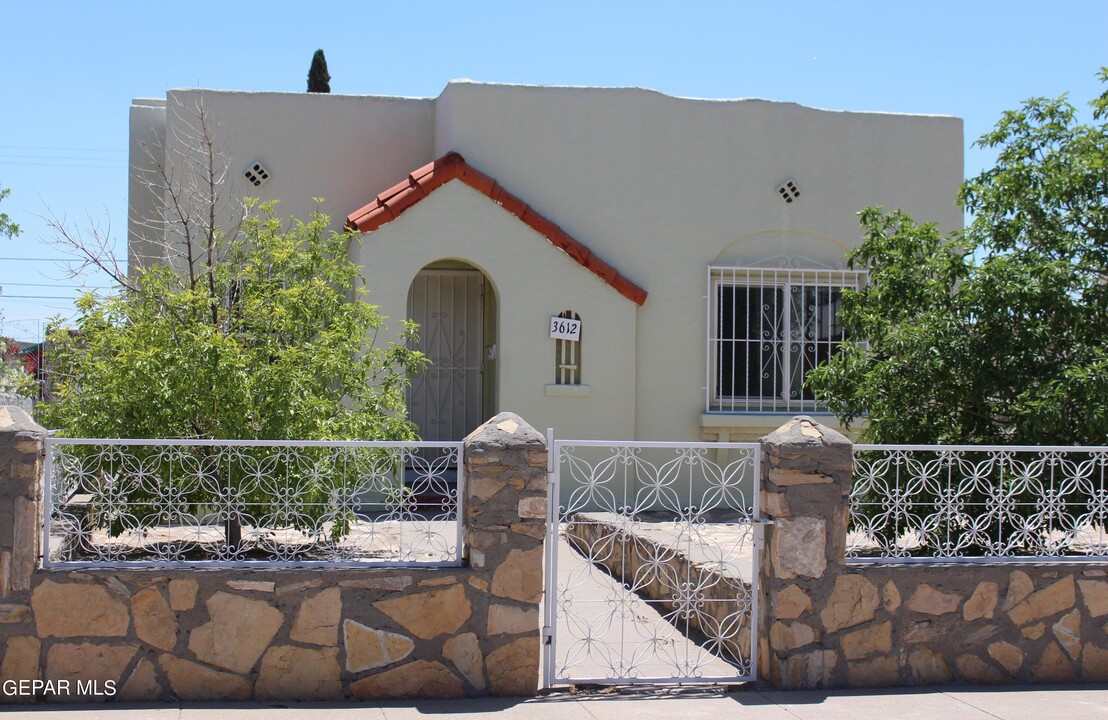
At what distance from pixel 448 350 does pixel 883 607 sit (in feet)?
24.9

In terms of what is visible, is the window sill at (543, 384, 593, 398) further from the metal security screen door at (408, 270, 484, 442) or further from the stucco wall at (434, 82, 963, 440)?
the metal security screen door at (408, 270, 484, 442)

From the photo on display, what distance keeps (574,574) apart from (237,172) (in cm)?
585

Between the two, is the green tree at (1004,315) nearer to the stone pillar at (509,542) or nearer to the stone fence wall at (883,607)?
the stone fence wall at (883,607)

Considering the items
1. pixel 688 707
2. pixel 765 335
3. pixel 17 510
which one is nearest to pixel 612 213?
pixel 765 335

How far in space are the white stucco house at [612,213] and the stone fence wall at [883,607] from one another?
556 cm

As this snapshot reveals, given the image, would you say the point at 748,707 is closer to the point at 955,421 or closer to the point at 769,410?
the point at 955,421

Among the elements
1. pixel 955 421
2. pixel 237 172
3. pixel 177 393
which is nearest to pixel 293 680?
pixel 177 393

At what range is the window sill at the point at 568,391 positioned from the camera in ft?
38.4

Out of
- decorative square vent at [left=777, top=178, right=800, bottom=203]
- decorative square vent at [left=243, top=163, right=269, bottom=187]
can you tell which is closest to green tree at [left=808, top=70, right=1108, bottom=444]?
decorative square vent at [left=777, top=178, right=800, bottom=203]

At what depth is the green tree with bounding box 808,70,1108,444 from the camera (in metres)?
7.59

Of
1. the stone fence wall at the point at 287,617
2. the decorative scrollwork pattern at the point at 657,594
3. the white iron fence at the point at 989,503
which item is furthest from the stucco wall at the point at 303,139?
the white iron fence at the point at 989,503

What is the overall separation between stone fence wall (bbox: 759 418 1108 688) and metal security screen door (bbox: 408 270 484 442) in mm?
7146

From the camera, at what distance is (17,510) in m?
5.77

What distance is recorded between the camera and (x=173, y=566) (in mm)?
5922
